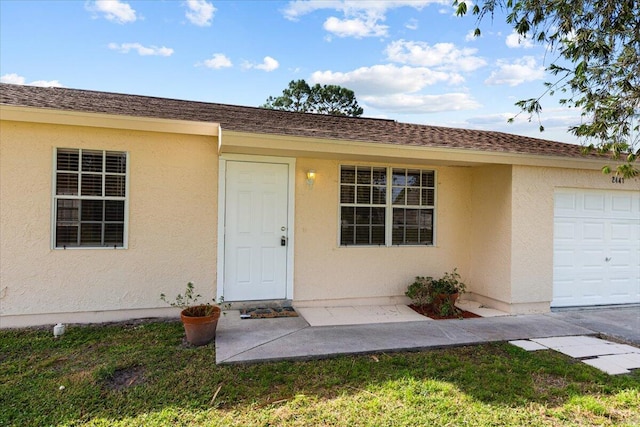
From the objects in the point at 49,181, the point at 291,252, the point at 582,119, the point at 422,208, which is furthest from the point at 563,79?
the point at 49,181

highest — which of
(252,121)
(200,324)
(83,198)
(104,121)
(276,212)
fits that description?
(252,121)

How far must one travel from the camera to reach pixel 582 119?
21.5 feet

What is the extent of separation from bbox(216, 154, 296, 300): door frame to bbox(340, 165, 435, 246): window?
2.98 feet

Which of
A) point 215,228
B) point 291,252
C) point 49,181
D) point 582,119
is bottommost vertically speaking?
point 291,252

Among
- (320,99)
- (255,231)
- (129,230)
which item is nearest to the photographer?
(129,230)

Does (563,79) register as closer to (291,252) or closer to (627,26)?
(627,26)

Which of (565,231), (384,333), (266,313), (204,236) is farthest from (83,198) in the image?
(565,231)

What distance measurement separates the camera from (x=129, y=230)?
5.73 m

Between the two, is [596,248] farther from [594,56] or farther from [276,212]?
[276,212]

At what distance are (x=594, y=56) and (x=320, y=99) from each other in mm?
21722

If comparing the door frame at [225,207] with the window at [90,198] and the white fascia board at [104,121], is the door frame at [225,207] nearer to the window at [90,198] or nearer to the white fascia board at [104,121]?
the white fascia board at [104,121]

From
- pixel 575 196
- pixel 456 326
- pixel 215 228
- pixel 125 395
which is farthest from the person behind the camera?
pixel 575 196

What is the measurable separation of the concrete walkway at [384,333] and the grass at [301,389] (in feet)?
0.67

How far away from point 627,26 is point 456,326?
5.70 m
